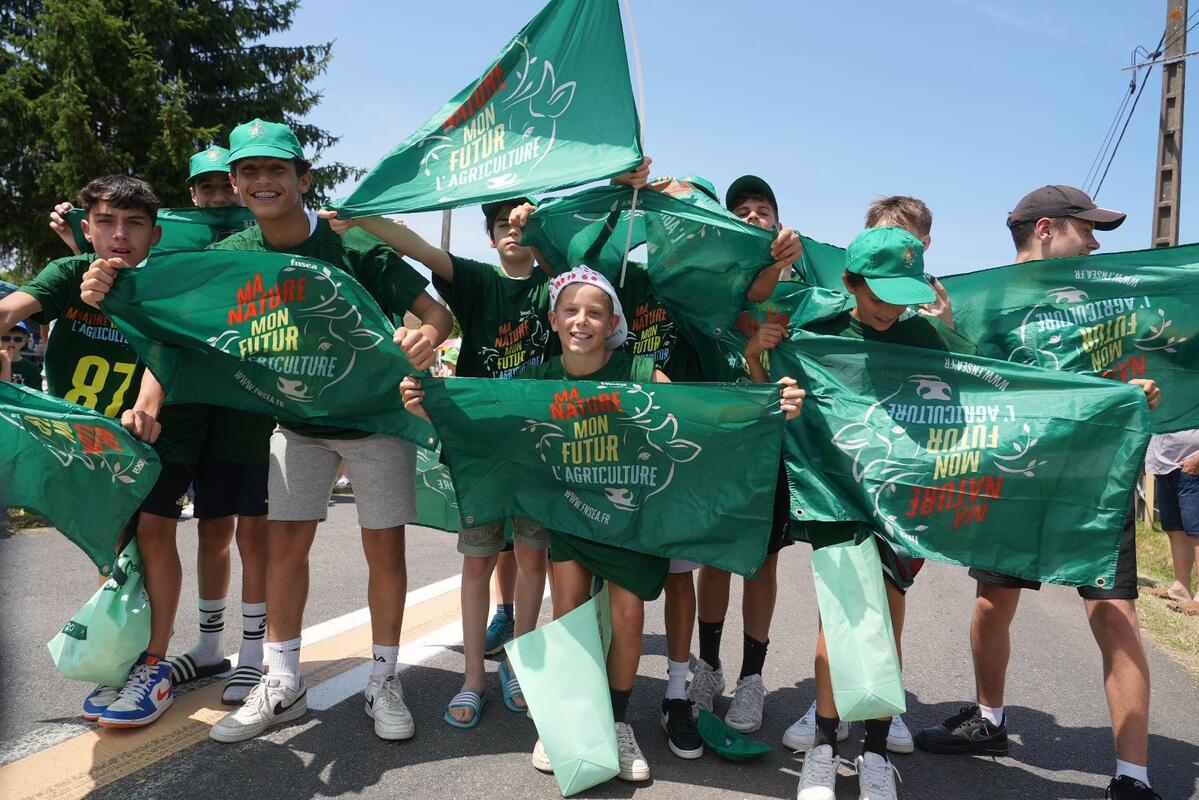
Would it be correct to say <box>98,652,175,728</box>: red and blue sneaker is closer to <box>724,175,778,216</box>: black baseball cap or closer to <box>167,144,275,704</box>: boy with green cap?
<box>167,144,275,704</box>: boy with green cap

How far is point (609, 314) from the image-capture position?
3.41 meters

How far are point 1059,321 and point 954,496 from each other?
985 millimetres

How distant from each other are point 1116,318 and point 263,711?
383cm

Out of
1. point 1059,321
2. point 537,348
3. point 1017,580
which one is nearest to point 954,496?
point 1017,580

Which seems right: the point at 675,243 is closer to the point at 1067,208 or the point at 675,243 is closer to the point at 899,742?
the point at 1067,208

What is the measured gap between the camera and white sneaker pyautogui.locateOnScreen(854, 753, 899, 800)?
3.01m

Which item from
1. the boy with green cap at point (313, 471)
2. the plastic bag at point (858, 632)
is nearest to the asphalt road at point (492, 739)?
the boy with green cap at point (313, 471)

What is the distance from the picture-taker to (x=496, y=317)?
389cm

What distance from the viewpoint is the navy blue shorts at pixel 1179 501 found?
250 inches

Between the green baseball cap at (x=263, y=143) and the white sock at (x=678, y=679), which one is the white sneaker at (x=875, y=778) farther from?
the green baseball cap at (x=263, y=143)

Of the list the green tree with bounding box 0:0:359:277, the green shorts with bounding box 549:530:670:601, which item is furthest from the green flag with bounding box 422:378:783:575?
the green tree with bounding box 0:0:359:277

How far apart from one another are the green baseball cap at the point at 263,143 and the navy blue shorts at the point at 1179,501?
6458mm

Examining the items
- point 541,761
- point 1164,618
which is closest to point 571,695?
point 541,761

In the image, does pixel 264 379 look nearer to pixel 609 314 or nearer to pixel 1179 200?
pixel 609 314
